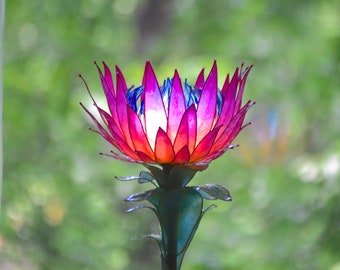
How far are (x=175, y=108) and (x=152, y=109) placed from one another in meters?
0.02

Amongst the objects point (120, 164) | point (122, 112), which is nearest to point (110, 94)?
point (122, 112)

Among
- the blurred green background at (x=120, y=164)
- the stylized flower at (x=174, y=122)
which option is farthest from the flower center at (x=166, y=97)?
the blurred green background at (x=120, y=164)

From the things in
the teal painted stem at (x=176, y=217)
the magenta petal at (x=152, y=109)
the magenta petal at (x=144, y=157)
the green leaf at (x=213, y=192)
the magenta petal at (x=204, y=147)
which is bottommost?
the teal painted stem at (x=176, y=217)

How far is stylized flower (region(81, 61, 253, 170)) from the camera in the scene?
0.53 m

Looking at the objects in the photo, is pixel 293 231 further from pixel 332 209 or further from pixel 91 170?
pixel 91 170

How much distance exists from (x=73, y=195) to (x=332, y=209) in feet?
2.31

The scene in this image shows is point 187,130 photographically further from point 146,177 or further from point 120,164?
point 120,164

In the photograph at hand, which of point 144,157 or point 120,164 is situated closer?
point 144,157

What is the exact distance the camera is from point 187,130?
0.52 meters

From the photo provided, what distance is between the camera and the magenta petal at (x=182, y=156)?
1.72 feet

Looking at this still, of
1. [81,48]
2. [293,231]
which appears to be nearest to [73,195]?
[81,48]

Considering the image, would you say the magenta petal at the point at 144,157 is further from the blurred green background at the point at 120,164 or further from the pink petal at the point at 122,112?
the blurred green background at the point at 120,164

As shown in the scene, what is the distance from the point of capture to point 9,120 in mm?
1760

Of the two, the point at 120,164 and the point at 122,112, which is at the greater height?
the point at 120,164
